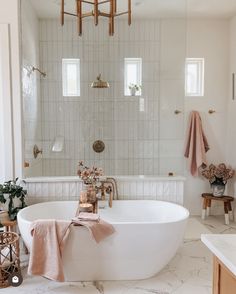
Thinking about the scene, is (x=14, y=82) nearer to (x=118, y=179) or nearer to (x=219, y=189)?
(x=118, y=179)

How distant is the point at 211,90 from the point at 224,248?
3674 millimetres

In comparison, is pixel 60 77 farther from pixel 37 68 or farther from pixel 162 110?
pixel 162 110

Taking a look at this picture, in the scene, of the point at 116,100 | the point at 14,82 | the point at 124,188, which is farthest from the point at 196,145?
the point at 14,82

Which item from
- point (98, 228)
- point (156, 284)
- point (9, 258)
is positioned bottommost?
point (156, 284)

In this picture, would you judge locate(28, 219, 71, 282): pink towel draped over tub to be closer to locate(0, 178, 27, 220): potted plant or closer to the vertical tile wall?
locate(0, 178, 27, 220): potted plant

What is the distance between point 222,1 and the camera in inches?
154

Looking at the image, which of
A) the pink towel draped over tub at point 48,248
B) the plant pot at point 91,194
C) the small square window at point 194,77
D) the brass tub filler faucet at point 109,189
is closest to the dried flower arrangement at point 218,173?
the small square window at point 194,77

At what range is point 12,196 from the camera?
309cm

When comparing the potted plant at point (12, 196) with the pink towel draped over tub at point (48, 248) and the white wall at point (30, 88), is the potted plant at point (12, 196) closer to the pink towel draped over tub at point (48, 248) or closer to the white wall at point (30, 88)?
the white wall at point (30, 88)

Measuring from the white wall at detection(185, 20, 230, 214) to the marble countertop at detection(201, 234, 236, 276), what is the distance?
3304 mm

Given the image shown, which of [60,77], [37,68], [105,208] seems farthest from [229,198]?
[37,68]

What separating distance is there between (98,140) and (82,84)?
0.78 meters

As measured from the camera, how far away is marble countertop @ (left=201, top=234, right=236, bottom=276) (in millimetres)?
1093

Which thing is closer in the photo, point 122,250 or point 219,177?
point 122,250
